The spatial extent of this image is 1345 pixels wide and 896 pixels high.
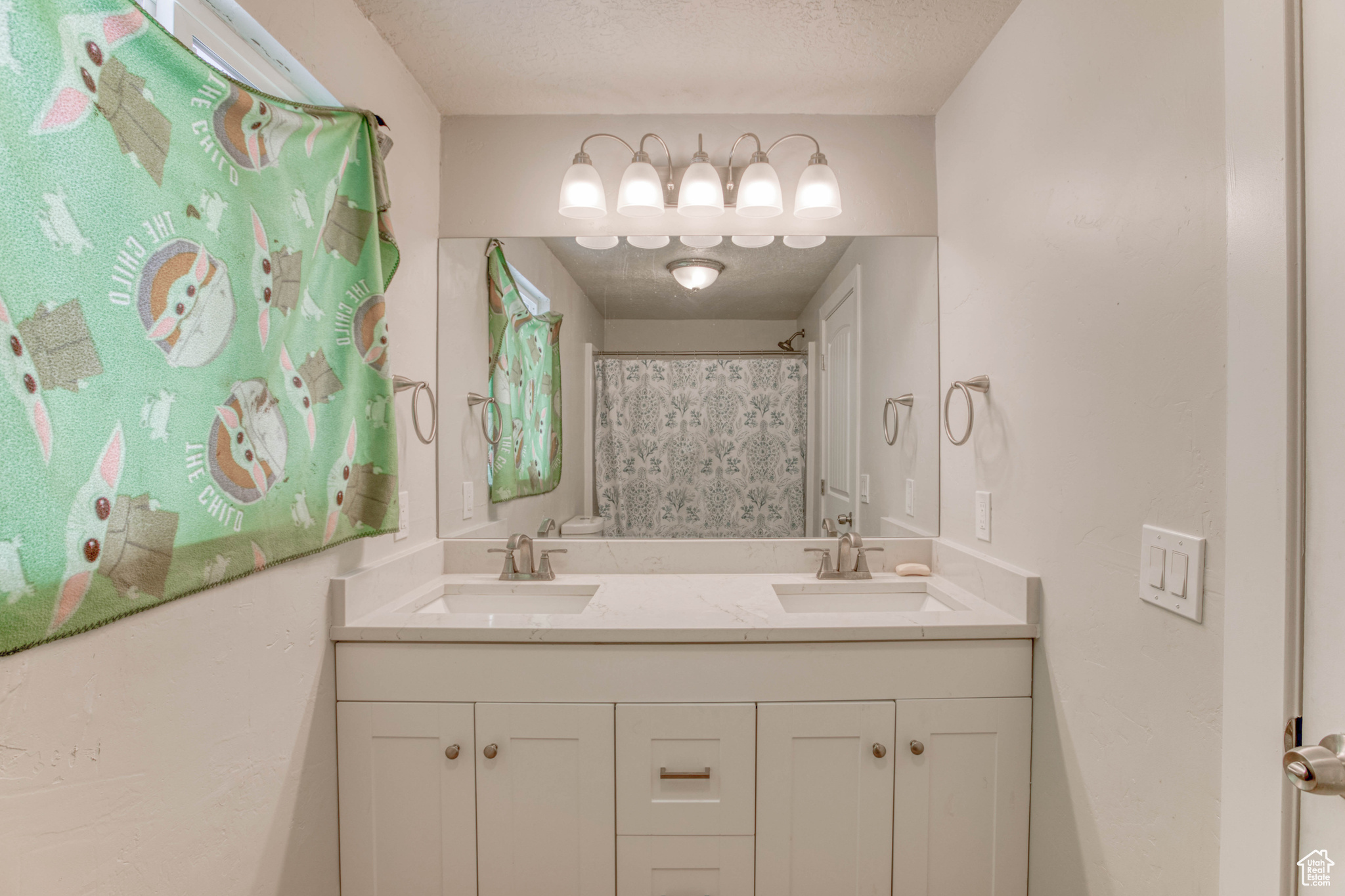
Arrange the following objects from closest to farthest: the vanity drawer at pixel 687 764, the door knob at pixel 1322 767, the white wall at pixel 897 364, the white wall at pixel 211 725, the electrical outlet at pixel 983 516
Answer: the door knob at pixel 1322 767 < the white wall at pixel 211 725 < the vanity drawer at pixel 687 764 < the electrical outlet at pixel 983 516 < the white wall at pixel 897 364

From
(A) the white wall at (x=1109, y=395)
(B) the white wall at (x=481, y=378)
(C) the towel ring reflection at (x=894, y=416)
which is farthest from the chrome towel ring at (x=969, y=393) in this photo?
(B) the white wall at (x=481, y=378)

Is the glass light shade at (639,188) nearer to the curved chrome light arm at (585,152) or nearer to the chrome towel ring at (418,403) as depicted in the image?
the curved chrome light arm at (585,152)

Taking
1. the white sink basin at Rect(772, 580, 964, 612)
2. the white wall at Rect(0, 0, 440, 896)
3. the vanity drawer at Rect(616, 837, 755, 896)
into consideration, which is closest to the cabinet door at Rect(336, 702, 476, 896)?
the white wall at Rect(0, 0, 440, 896)

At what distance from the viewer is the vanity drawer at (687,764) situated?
1336 millimetres

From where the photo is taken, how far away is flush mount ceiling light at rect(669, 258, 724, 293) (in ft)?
6.07

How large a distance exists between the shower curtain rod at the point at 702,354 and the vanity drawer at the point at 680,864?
1.25 meters

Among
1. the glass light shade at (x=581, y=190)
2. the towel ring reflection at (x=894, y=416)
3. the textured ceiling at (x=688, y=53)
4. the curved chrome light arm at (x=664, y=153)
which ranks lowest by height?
the towel ring reflection at (x=894, y=416)

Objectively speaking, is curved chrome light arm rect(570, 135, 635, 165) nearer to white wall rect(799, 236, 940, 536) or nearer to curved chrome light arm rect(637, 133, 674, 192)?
curved chrome light arm rect(637, 133, 674, 192)

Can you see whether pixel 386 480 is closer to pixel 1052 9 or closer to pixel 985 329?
pixel 985 329

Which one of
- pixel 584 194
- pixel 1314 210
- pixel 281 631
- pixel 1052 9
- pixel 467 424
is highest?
pixel 1052 9

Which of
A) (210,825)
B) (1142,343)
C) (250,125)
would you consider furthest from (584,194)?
(210,825)

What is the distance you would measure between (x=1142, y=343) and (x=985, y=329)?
0.55m

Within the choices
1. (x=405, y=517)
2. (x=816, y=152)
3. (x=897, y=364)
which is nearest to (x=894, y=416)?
(x=897, y=364)

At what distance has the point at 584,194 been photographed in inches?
66.7
